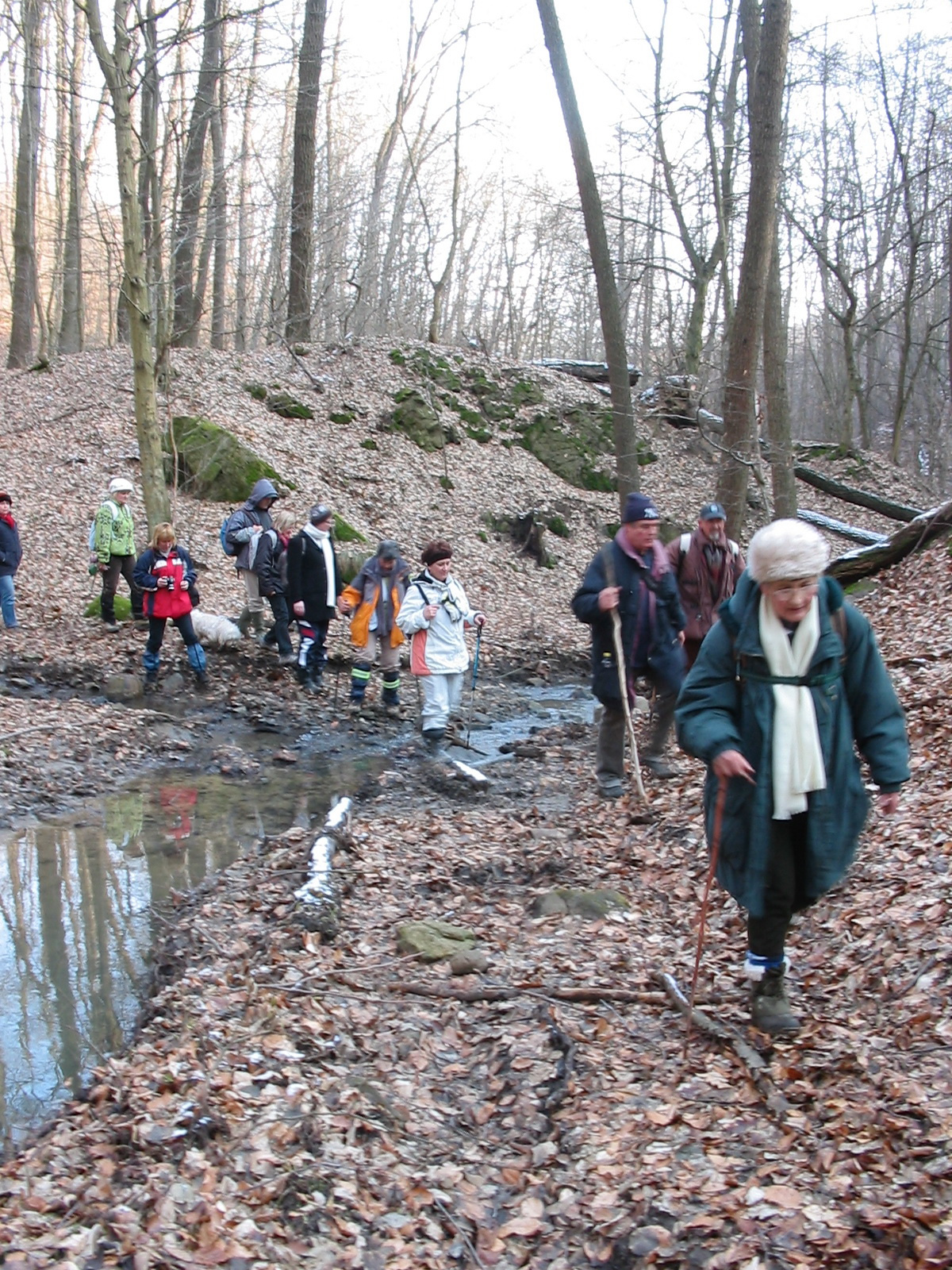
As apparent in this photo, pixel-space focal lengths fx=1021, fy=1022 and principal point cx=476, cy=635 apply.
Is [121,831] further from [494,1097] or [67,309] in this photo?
[67,309]

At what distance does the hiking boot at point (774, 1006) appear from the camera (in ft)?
13.7

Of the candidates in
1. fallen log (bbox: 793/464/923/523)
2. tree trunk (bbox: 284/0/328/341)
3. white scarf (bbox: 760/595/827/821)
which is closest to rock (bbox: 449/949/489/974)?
white scarf (bbox: 760/595/827/821)

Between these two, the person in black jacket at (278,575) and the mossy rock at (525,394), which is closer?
the person in black jacket at (278,575)

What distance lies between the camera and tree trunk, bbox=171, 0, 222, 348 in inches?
728

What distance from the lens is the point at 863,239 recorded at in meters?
34.1

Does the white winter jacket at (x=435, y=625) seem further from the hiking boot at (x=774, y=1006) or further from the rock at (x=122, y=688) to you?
the hiking boot at (x=774, y=1006)

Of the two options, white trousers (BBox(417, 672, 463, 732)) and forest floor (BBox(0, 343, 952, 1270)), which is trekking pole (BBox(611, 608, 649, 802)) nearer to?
forest floor (BBox(0, 343, 952, 1270))

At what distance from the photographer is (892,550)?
1148cm

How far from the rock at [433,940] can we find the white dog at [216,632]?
25.5 ft

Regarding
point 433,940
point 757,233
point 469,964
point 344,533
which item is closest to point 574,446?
point 344,533

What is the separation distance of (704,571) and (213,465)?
450 inches

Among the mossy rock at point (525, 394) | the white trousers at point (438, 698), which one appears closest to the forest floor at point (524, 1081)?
the white trousers at point (438, 698)

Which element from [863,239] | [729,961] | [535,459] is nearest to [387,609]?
[729,961]

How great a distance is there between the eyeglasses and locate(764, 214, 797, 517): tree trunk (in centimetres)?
1059
